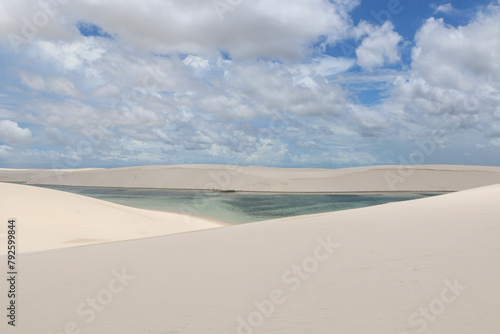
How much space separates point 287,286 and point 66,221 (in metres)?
9.64

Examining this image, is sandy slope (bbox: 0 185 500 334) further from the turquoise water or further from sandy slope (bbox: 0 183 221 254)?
the turquoise water

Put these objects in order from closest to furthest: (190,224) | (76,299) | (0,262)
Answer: (76,299)
(0,262)
(190,224)

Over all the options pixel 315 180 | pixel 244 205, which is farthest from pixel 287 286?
pixel 315 180

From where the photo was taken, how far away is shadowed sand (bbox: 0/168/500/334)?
Answer: 251 cm

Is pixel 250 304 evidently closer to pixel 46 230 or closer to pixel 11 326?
pixel 11 326

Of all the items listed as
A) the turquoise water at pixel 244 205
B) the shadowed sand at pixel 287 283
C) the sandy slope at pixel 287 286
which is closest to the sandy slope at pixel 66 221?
the shadowed sand at pixel 287 283

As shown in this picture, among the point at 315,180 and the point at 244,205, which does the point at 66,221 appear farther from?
the point at 315,180

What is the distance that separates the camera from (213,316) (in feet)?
8.87

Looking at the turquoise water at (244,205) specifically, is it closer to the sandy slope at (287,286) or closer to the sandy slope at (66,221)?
the sandy slope at (66,221)

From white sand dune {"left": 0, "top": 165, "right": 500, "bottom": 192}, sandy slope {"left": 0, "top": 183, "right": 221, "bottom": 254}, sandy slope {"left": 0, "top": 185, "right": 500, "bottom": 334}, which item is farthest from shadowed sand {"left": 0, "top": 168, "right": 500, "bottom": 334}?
white sand dune {"left": 0, "top": 165, "right": 500, "bottom": 192}

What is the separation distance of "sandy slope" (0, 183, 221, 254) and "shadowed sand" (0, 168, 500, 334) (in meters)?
3.51

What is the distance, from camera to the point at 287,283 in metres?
3.33

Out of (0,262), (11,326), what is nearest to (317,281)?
(11,326)

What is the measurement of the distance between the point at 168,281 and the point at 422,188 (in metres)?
47.5
